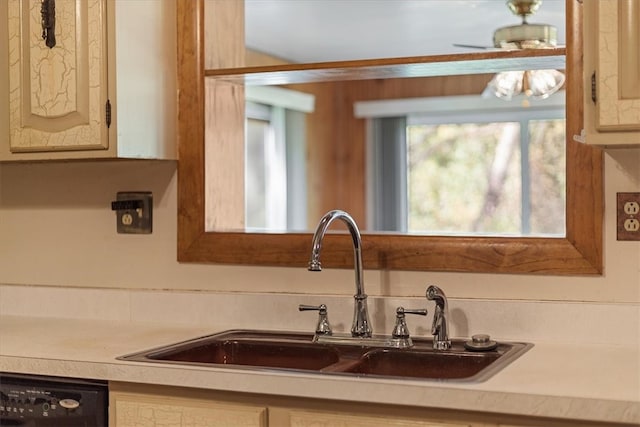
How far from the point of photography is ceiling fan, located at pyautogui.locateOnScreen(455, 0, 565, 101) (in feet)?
12.1

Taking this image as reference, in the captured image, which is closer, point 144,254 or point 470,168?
point 144,254

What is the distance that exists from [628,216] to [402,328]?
23.6 inches

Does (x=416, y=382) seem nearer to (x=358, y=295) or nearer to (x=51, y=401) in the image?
(x=358, y=295)

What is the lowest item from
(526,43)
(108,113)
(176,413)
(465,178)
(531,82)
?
(176,413)

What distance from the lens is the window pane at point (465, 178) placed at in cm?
613

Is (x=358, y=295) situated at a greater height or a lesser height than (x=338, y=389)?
greater

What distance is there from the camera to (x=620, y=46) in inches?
74.4

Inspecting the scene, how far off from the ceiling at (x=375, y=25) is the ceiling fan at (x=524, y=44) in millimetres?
396

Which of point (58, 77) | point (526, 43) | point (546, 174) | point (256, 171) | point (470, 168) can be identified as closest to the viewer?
point (58, 77)

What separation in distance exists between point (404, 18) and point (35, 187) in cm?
236

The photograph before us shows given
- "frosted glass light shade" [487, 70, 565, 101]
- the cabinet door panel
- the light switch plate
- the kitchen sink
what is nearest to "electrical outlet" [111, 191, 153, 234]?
the light switch plate

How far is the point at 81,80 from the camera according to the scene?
2422mm

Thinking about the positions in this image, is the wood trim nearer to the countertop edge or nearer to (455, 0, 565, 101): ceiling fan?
the countertop edge

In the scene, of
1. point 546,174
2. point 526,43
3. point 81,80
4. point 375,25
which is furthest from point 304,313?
point 546,174
